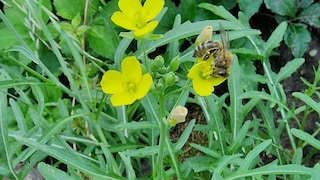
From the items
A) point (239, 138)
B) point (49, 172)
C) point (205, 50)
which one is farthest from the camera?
point (239, 138)

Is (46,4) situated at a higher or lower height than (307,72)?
higher

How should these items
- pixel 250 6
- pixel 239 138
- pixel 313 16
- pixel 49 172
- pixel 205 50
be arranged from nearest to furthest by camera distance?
pixel 205 50, pixel 49 172, pixel 239 138, pixel 250 6, pixel 313 16

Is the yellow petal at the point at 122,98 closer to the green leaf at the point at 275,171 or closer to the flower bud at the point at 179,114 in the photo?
the flower bud at the point at 179,114

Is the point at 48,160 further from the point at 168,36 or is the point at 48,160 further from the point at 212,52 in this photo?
the point at 212,52

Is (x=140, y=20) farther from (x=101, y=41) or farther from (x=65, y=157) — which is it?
(x=101, y=41)

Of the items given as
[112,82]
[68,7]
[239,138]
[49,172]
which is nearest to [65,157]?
[49,172]

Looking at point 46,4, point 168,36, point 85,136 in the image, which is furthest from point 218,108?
point 46,4

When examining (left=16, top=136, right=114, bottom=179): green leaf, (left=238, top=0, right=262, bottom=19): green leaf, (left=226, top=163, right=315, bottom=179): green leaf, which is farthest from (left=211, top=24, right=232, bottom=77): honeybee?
(left=238, top=0, right=262, bottom=19): green leaf
